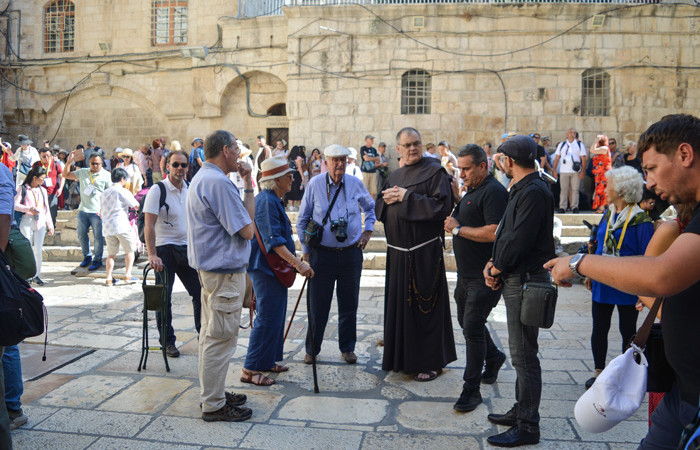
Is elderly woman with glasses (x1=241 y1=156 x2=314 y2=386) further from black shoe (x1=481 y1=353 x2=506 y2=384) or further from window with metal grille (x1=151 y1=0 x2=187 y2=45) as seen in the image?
window with metal grille (x1=151 y1=0 x2=187 y2=45)

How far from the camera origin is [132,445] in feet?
12.1

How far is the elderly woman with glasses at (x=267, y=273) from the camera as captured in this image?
4785mm

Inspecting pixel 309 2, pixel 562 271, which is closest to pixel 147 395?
pixel 562 271

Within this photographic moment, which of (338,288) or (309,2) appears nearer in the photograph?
(338,288)

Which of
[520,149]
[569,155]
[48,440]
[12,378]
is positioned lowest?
[48,440]

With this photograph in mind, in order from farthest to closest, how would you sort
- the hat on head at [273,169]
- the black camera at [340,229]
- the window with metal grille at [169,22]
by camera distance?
the window with metal grille at [169,22] → the black camera at [340,229] → the hat on head at [273,169]

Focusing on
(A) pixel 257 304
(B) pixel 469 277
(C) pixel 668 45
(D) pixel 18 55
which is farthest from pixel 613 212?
(D) pixel 18 55

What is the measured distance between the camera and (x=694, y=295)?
194 cm

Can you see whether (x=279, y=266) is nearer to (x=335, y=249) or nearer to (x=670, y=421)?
(x=335, y=249)

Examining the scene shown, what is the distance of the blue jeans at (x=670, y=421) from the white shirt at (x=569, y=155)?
1210 cm

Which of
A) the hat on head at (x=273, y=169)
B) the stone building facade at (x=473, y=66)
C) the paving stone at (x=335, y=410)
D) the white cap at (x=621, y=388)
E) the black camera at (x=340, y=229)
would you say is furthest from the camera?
the stone building facade at (x=473, y=66)

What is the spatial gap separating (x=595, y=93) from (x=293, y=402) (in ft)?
46.4

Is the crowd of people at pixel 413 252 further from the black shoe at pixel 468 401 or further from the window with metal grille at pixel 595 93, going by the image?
the window with metal grille at pixel 595 93

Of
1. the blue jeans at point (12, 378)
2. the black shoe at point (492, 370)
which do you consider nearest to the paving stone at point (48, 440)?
the blue jeans at point (12, 378)
